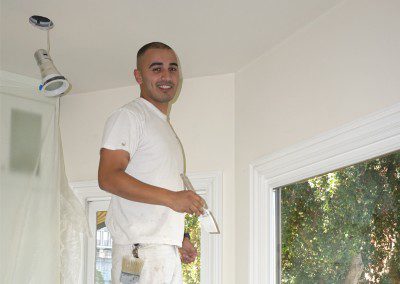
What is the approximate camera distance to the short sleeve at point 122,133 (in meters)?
1.98

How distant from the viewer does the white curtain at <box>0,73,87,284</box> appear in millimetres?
3500

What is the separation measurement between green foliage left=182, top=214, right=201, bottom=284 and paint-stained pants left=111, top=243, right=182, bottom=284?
1.47 m

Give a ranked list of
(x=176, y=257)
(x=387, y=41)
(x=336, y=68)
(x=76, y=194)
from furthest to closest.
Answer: (x=76, y=194)
(x=336, y=68)
(x=387, y=41)
(x=176, y=257)

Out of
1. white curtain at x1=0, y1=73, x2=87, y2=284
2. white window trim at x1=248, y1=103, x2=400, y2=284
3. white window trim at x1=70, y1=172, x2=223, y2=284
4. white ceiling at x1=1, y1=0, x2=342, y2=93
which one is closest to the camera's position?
white window trim at x1=248, y1=103, x2=400, y2=284

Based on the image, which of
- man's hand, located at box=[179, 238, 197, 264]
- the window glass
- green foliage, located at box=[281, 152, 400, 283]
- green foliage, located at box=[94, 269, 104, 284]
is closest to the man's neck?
man's hand, located at box=[179, 238, 197, 264]

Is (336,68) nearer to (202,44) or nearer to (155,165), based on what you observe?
(202,44)

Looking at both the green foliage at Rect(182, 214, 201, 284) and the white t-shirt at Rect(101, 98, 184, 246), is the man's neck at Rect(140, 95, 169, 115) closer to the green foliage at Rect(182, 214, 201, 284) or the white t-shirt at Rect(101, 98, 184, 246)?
the white t-shirt at Rect(101, 98, 184, 246)

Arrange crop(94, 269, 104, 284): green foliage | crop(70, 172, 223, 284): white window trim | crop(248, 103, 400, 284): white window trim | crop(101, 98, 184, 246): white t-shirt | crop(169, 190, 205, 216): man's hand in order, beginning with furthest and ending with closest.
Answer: crop(94, 269, 104, 284): green foliage → crop(70, 172, 223, 284): white window trim → crop(248, 103, 400, 284): white window trim → crop(101, 98, 184, 246): white t-shirt → crop(169, 190, 205, 216): man's hand

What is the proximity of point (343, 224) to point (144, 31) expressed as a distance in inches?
54.3

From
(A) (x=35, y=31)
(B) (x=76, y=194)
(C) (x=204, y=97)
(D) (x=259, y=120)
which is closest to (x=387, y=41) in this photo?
(D) (x=259, y=120)

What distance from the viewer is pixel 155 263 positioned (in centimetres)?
194

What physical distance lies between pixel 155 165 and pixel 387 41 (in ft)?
3.48

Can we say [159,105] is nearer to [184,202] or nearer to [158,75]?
[158,75]

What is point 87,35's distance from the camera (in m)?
3.18
